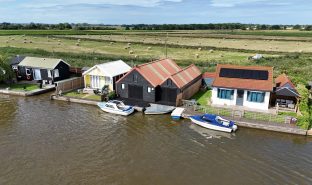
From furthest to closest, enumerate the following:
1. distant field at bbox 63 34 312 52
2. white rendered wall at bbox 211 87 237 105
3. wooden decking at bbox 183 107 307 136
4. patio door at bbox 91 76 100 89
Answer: distant field at bbox 63 34 312 52
patio door at bbox 91 76 100 89
white rendered wall at bbox 211 87 237 105
wooden decking at bbox 183 107 307 136

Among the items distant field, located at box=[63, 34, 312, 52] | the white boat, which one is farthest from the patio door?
distant field, located at box=[63, 34, 312, 52]

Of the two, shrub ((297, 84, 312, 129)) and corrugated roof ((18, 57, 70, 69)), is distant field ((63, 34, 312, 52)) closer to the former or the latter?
shrub ((297, 84, 312, 129))

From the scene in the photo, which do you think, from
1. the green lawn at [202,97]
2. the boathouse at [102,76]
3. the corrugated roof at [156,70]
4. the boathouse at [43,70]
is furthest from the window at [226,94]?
the boathouse at [43,70]

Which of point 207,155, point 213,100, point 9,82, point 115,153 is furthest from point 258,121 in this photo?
point 9,82

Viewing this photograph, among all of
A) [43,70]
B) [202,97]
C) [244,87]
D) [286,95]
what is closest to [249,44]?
[202,97]

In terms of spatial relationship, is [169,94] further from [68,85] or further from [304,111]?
[68,85]

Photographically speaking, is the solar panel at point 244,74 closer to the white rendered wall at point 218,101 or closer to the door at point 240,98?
the door at point 240,98
